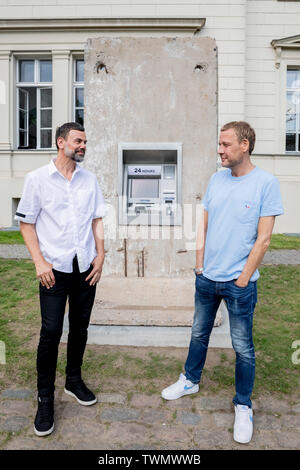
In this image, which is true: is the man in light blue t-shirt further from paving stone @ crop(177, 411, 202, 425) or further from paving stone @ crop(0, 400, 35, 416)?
paving stone @ crop(0, 400, 35, 416)

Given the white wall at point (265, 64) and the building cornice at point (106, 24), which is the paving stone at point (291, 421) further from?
the building cornice at point (106, 24)

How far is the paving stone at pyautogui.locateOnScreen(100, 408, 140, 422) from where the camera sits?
8.75 feet

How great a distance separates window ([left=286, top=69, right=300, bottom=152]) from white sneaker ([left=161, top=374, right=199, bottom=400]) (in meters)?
10.2

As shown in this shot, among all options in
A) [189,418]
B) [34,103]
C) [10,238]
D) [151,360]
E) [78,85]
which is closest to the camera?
[189,418]

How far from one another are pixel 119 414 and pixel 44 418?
50cm

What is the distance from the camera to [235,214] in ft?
8.02

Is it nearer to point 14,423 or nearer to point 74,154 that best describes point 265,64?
point 74,154

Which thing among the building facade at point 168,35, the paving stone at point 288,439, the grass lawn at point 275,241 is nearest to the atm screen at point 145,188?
the paving stone at point 288,439

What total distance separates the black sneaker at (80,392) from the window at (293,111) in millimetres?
10613

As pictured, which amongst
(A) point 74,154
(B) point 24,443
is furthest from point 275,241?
(B) point 24,443

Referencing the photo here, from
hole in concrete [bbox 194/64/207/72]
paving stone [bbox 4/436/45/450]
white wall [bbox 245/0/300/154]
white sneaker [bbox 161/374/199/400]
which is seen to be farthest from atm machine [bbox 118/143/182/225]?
white wall [bbox 245/0/300/154]

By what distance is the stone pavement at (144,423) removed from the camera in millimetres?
2398

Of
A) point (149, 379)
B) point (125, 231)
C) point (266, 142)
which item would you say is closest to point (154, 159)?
point (125, 231)

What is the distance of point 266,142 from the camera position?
37.5 feet
